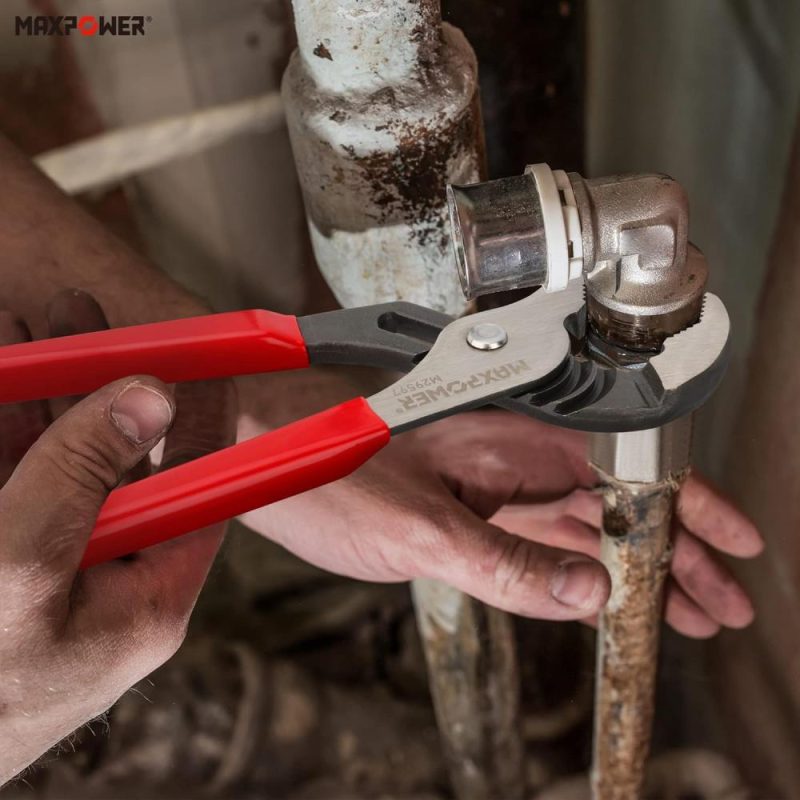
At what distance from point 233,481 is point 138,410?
0.05 metres

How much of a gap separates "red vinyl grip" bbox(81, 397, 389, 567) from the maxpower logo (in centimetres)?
33

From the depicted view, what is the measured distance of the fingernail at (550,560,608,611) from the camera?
19.5 inches

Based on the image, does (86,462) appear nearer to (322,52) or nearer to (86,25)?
(322,52)

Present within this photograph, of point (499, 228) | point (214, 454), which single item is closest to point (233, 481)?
point (214, 454)

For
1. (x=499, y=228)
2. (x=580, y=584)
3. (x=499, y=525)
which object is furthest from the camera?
(x=499, y=525)

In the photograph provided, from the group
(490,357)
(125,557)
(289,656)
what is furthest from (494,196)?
(289,656)


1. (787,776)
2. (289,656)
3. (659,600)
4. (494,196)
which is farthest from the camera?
(289,656)

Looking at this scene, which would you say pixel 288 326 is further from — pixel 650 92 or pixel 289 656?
pixel 289 656

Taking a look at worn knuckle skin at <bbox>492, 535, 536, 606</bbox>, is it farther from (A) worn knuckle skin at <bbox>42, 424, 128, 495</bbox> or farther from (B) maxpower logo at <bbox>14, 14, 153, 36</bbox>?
(B) maxpower logo at <bbox>14, 14, 153, 36</bbox>

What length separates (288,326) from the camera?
0.43 m

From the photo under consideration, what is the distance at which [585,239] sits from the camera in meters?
0.36

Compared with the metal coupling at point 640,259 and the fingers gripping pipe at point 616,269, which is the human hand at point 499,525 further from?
the metal coupling at point 640,259

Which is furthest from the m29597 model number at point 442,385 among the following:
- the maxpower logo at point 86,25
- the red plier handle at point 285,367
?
the maxpower logo at point 86,25

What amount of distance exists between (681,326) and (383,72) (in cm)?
17
